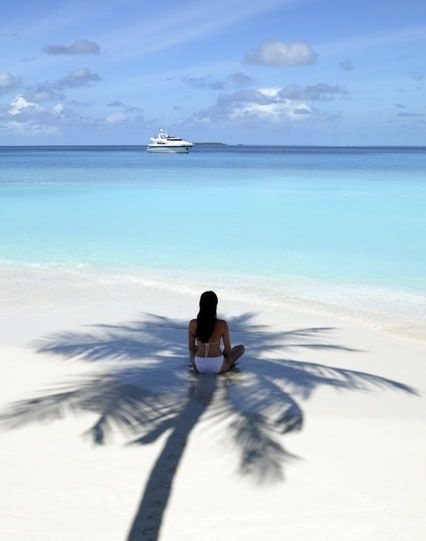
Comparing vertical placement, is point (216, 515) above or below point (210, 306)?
below

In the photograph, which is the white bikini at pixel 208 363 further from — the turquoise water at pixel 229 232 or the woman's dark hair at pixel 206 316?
the turquoise water at pixel 229 232

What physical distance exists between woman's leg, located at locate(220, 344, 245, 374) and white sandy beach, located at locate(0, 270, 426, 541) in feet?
0.51

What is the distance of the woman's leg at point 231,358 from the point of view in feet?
22.4

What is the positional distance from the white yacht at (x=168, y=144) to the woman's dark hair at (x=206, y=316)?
97.4 metres

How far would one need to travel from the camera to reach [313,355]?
25.3 ft

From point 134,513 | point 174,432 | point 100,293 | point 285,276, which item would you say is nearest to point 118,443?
point 174,432

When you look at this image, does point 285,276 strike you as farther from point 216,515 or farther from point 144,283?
point 216,515

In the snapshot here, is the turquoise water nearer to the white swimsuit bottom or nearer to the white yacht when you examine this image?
the white swimsuit bottom

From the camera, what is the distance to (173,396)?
616 cm

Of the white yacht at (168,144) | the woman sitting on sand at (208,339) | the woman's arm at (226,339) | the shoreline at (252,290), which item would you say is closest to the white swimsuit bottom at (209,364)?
the woman sitting on sand at (208,339)

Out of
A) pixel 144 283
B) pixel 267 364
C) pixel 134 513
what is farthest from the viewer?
pixel 144 283

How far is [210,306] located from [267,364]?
118 cm

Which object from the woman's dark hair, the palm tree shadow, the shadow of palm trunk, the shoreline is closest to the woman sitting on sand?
the woman's dark hair

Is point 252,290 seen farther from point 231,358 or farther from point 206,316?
point 206,316
